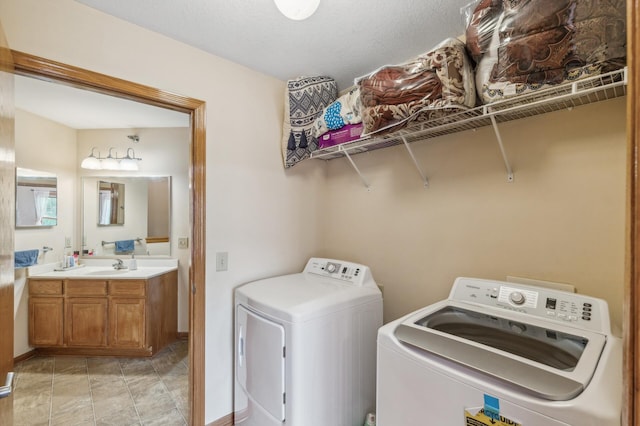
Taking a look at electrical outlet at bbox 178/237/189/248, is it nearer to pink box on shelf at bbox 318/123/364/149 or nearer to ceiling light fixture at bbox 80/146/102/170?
ceiling light fixture at bbox 80/146/102/170

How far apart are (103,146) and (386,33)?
3520 mm

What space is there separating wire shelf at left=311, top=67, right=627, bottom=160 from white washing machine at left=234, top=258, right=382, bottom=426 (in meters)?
0.92

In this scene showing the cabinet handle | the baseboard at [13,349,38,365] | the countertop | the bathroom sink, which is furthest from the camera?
the bathroom sink

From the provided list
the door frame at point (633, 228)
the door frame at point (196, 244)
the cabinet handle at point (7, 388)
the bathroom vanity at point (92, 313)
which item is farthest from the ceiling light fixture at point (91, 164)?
the door frame at point (633, 228)

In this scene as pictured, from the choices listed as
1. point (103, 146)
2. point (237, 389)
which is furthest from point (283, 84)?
point (103, 146)

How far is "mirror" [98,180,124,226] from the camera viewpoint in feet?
11.0

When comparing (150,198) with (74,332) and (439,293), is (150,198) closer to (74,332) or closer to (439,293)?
(74,332)

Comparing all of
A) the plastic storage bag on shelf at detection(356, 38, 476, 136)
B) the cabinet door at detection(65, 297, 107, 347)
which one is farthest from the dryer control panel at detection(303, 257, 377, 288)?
the cabinet door at detection(65, 297, 107, 347)

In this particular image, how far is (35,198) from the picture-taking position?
2.90 meters

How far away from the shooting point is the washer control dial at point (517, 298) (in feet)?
3.91

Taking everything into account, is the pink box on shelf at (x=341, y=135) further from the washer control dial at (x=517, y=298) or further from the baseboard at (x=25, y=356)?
the baseboard at (x=25, y=356)

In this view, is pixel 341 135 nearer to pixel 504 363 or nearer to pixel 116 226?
pixel 504 363

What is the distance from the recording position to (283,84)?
2.15 metres

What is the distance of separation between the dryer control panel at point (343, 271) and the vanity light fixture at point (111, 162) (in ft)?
8.67
